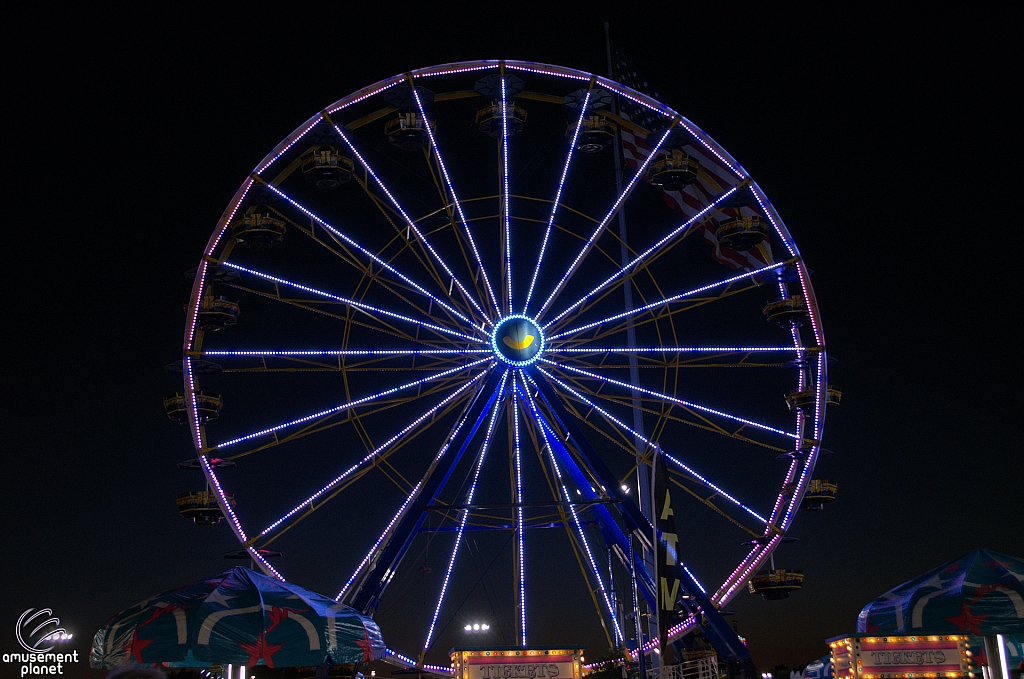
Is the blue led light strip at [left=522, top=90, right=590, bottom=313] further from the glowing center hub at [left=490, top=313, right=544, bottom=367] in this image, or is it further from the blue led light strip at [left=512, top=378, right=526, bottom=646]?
the blue led light strip at [left=512, top=378, right=526, bottom=646]

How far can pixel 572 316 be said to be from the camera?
2094 centimetres

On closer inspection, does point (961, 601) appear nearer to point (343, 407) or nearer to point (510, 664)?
point (510, 664)

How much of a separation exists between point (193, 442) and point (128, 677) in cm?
1321

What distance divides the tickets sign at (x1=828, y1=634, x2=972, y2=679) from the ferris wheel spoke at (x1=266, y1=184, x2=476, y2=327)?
34.5 feet

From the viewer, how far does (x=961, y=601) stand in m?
12.2

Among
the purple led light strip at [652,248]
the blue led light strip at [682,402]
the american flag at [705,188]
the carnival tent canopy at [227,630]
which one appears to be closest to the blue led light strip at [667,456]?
the blue led light strip at [682,402]

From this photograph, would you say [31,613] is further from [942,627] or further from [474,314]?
[942,627]

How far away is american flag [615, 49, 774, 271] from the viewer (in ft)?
72.5

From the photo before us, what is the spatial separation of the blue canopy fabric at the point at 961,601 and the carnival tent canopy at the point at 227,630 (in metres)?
5.81

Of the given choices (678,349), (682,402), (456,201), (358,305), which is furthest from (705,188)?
(358,305)

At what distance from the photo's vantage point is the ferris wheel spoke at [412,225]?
20.7m

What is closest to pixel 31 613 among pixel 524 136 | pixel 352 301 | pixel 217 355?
pixel 217 355

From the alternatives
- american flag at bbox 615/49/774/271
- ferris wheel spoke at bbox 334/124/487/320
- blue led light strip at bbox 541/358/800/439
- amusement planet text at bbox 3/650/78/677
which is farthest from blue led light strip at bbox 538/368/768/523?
amusement planet text at bbox 3/650/78/677

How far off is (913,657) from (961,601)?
1.02m
